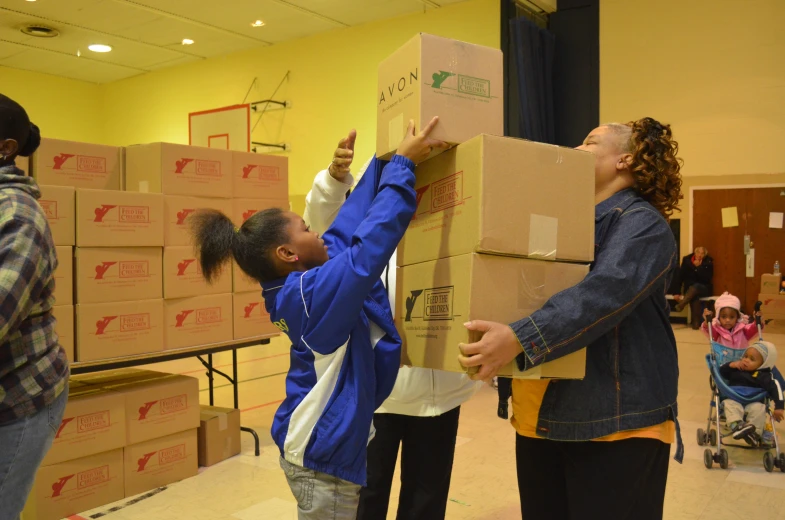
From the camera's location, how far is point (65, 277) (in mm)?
3100

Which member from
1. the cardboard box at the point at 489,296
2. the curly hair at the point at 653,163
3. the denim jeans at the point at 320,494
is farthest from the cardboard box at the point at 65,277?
the curly hair at the point at 653,163

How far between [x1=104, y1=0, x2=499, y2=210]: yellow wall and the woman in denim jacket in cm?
666

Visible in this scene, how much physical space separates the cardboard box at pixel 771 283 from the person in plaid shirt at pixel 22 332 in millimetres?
8141

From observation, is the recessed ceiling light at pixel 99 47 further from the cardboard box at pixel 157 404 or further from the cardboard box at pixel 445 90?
the cardboard box at pixel 445 90

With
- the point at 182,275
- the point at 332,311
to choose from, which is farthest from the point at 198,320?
the point at 332,311

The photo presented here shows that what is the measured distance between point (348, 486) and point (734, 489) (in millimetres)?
2611

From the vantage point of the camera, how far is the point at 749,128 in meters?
7.12

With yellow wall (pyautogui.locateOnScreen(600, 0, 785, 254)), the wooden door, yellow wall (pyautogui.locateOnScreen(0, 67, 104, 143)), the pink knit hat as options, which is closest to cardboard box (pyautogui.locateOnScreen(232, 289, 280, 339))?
the pink knit hat

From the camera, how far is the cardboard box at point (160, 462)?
3.34 meters

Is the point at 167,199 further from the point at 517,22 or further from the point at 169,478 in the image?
the point at 517,22

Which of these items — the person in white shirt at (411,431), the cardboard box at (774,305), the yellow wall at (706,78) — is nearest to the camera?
the person in white shirt at (411,431)

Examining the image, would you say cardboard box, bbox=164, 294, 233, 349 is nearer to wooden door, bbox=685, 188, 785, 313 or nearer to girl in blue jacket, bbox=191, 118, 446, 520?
girl in blue jacket, bbox=191, 118, 446, 520

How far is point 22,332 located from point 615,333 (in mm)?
1334

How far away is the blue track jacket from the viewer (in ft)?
4.68
